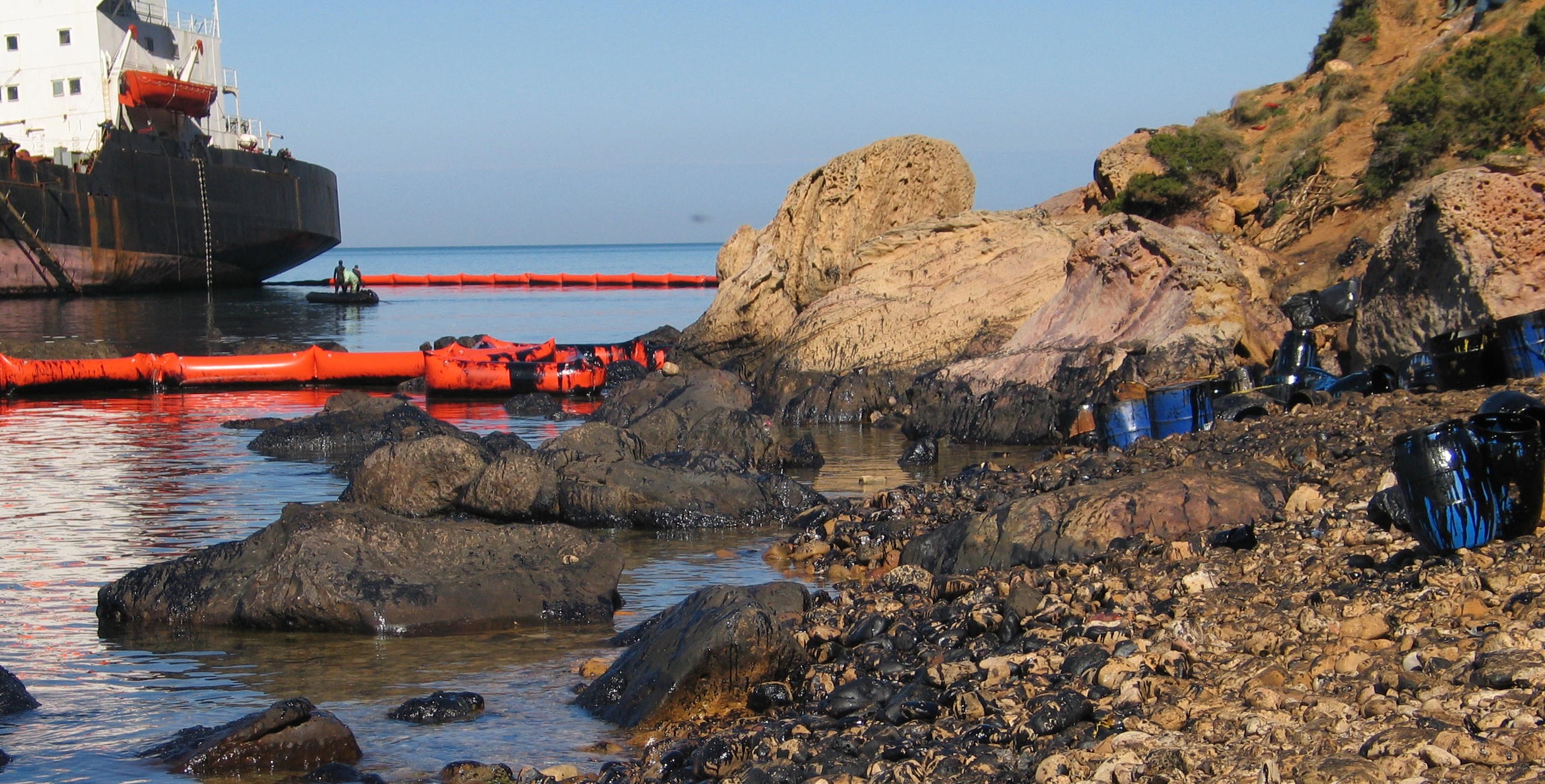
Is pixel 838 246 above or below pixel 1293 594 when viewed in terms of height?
above

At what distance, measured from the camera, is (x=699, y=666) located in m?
6.05

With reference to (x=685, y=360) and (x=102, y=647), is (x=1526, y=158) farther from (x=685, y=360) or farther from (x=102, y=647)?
(x=685, y=360)

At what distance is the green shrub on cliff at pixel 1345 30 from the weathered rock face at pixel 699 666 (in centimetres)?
2374

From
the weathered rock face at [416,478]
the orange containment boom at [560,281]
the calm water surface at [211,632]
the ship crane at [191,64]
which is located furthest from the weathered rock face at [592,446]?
the orange containment boom at [560,281]

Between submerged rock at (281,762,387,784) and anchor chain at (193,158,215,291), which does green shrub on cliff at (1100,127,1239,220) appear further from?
anchor chain at (193,158,215,291)

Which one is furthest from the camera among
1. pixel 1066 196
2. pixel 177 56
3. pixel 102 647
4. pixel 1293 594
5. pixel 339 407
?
pixel 177 56

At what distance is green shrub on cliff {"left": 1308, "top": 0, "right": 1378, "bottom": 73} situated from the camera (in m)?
26.0

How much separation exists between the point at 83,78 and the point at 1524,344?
1886 inches

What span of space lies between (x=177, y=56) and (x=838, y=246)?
38.1 m

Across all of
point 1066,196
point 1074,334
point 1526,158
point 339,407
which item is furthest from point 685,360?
point 1526,158

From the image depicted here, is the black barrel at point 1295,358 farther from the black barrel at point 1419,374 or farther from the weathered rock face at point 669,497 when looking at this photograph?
the weathered rock face at point 669,497

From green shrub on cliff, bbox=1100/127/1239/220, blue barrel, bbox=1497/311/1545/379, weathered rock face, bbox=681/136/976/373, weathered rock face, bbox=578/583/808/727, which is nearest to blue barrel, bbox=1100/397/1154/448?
blue barrel, bbox=1497/311/1545/379

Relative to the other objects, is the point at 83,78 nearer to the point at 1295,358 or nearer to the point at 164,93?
the point at 164,93

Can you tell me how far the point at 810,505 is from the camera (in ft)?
35.8
